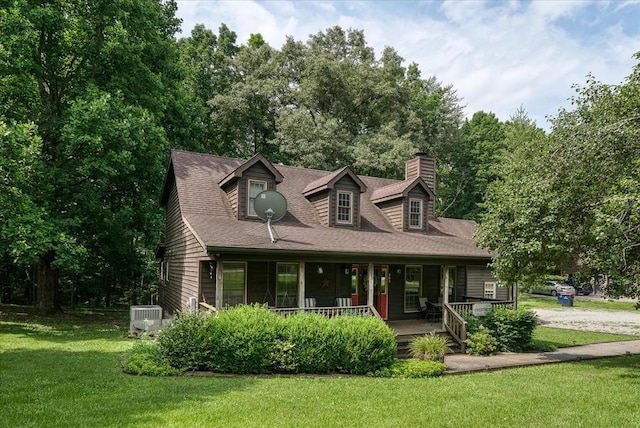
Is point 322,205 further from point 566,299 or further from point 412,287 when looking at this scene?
point 566,299

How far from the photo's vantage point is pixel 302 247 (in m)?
13.3

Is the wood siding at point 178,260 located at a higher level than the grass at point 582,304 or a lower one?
higher

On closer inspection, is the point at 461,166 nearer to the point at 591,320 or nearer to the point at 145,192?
the point at 591,320

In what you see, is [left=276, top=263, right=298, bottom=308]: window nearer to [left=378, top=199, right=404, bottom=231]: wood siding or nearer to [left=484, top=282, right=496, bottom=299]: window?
[left=378, top=199, right=404, bottom=231]: wood siding

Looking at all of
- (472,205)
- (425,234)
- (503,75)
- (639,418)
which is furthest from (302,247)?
(472,205)

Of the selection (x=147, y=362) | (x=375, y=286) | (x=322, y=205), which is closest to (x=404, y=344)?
(x=375, y=286)

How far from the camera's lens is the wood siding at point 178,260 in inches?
581

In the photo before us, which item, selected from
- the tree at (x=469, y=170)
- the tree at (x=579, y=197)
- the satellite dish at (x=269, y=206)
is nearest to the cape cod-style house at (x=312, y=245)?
the satellite dish at (x=269, y=206)

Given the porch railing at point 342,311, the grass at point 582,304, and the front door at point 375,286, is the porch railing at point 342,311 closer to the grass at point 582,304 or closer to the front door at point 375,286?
the front door at point 375,286

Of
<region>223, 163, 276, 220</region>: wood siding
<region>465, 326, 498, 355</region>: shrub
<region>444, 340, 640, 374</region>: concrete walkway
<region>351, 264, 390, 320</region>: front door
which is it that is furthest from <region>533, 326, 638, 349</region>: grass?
<region>223, 163, 276, 220</region>: wood siding

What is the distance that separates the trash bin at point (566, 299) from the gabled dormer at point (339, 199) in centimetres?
2517

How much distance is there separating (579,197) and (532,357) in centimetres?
537

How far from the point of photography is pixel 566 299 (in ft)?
112

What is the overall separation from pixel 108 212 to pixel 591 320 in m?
27.0
